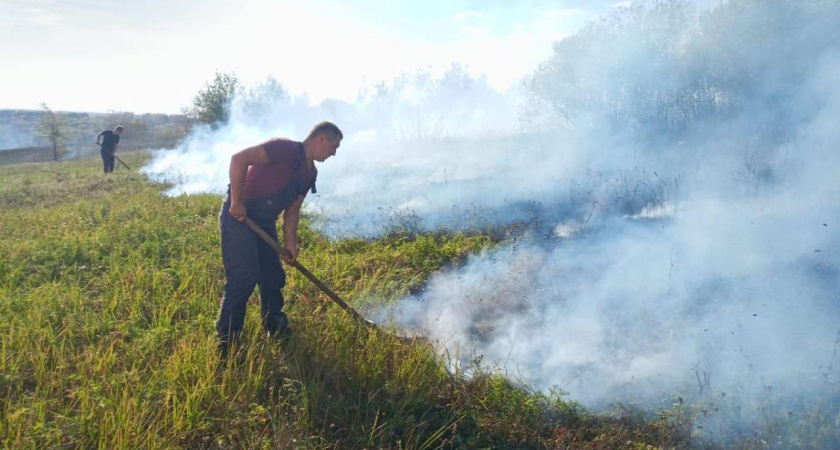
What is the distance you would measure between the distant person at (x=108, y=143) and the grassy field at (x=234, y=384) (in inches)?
446

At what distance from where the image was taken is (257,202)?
3723 millimetres

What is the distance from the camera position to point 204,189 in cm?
1262

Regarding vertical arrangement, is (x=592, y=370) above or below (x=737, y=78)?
below

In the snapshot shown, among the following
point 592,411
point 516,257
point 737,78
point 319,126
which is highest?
point 737,78

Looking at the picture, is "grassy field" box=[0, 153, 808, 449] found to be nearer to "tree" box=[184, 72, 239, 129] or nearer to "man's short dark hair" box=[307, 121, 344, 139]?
"man's short dark hair" box=[307, 121, 344, 139]

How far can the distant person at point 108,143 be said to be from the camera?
49.0ft

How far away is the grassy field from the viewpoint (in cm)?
271

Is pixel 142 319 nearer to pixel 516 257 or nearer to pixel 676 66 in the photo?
pixel 516 257

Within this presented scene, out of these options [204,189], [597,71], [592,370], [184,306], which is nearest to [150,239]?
[184,306]

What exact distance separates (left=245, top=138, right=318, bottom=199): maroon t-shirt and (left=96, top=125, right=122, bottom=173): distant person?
13778 millimetres

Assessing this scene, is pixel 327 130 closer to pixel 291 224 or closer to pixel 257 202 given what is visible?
pixel 257 202

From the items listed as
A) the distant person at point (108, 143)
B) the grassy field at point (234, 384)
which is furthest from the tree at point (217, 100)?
the grassy field at point (234, 384)

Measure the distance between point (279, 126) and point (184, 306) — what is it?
640 inches

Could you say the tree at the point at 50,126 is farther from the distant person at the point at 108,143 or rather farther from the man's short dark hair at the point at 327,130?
the man's short dark hair at the point at 327,130
